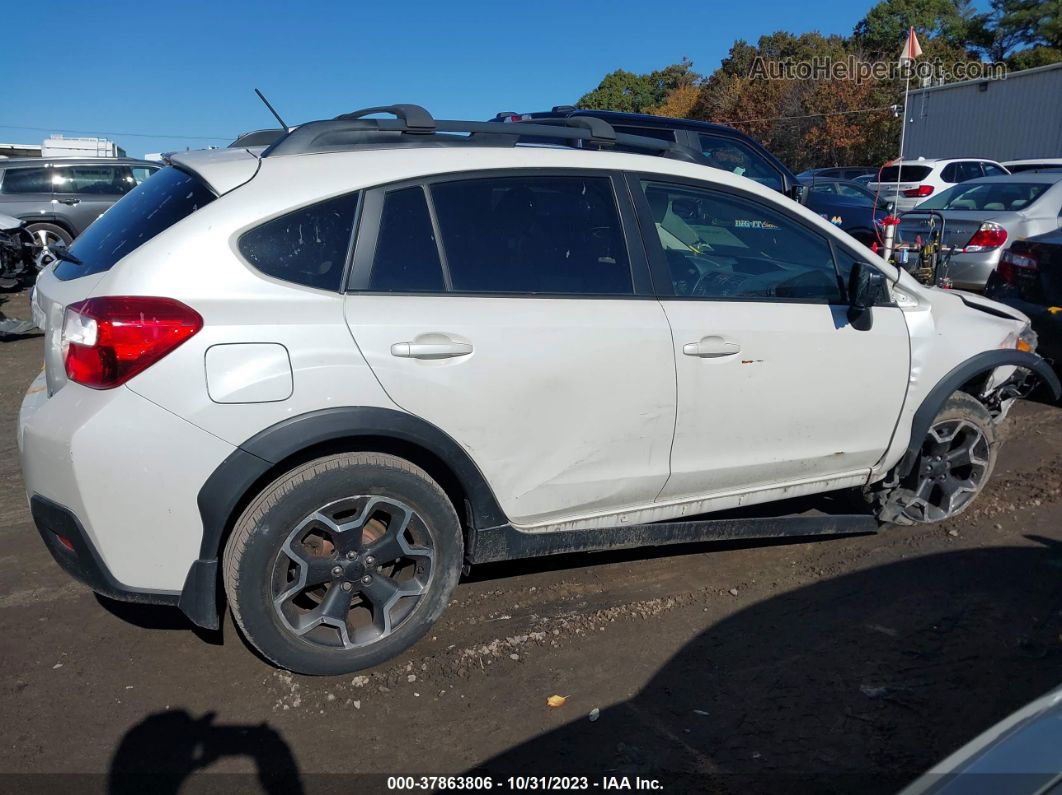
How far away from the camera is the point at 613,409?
3.28m

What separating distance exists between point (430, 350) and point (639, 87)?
193ft

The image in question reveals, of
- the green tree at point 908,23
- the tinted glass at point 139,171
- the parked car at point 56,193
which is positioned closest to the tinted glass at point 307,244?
the parked car at point 56,193

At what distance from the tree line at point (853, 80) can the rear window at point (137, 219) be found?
32.5 m

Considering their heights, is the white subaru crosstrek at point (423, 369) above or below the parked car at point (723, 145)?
below

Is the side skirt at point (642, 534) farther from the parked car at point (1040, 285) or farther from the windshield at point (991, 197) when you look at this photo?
the windshield at point (991, 197)

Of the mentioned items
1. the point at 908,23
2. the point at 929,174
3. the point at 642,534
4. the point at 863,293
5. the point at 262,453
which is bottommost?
the point at 642,534

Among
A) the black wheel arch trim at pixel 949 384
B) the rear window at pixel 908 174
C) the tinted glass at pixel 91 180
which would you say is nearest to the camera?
the black wheel arch trim at pixel 949 384

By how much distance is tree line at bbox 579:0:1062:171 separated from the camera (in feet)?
109

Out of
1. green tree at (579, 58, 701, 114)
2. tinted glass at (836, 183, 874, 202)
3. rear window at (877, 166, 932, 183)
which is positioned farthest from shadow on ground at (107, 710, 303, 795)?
green tree at (579, 58, 701, 114)

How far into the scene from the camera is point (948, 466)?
170 inches

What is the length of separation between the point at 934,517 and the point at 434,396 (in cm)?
285

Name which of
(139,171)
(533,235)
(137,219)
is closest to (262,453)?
(137,219)

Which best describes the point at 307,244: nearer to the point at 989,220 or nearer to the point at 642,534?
the point at 642,534

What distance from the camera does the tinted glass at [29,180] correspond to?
1408 cm
